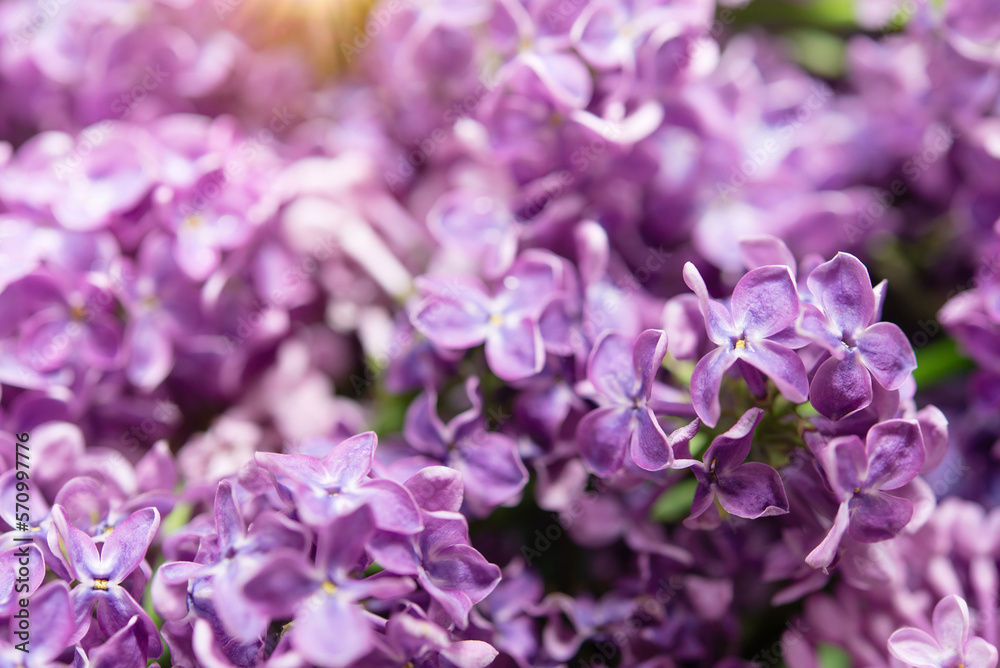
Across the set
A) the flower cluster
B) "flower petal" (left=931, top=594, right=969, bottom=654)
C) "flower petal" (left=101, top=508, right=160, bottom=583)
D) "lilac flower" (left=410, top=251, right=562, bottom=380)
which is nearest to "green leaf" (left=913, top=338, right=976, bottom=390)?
the flower cluster

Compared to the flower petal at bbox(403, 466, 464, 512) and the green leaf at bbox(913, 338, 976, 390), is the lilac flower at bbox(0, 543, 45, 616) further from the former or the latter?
the green leaf at bbox(913, 338, 976, 390)

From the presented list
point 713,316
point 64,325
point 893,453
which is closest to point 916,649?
point 893,453

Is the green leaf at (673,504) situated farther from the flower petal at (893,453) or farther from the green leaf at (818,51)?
the green leaf at (818,51)

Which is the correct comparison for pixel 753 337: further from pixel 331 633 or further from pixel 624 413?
pixel 331 633

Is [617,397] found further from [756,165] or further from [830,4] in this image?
[830,4]

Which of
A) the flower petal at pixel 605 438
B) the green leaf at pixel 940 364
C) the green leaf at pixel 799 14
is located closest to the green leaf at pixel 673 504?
the flower petal at pixel 605 438
